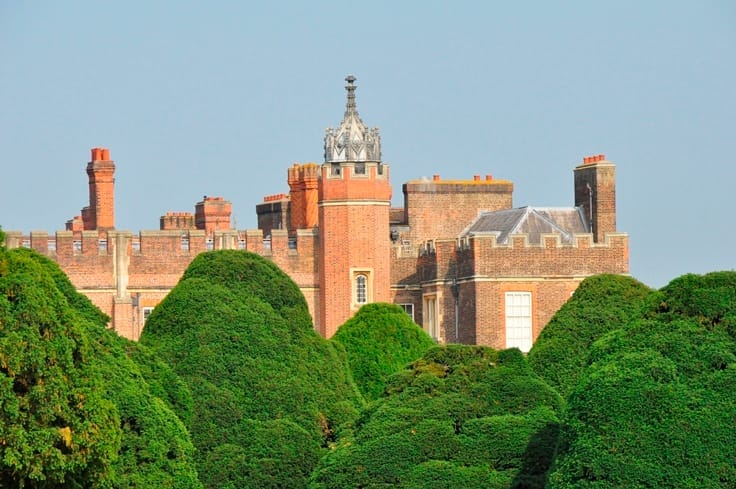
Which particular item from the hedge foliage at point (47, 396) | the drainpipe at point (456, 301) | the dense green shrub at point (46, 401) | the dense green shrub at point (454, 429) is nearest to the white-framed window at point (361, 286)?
the drainpipe at point (456, 301)

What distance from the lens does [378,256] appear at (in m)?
60.5

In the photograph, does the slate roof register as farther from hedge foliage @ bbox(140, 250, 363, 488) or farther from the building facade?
hedge foliage @ bbox(140, 250, 363, 488)

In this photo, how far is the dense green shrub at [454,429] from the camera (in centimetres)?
3322

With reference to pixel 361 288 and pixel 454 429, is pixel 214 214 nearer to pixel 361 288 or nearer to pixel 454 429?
pixel 361 288

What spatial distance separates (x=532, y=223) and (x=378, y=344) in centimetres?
1562

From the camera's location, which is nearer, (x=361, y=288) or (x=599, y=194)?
(x=361, y=288)

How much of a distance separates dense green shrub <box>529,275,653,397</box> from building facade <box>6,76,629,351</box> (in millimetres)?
16697

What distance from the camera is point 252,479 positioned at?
121 feet

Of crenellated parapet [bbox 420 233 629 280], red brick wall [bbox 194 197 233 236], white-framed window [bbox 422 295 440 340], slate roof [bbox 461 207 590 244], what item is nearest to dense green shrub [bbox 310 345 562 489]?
crenellated parapet [bbox 420 233 629 280]

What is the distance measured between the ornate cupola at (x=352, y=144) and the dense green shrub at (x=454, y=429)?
25127 millimetres

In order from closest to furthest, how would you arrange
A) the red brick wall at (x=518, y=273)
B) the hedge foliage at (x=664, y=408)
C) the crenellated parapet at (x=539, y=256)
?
the hedge foliage at (x=664, y=408) < the red brick wall at (x=518, y=273) < the crenellated parapet at (x=539, y=256)

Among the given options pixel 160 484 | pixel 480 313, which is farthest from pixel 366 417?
pixel 480 313

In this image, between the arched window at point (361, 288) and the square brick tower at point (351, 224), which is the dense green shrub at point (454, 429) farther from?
the arched window at point (361, 288)

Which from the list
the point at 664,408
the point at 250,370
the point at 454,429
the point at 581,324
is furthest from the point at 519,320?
the point at 664,408
